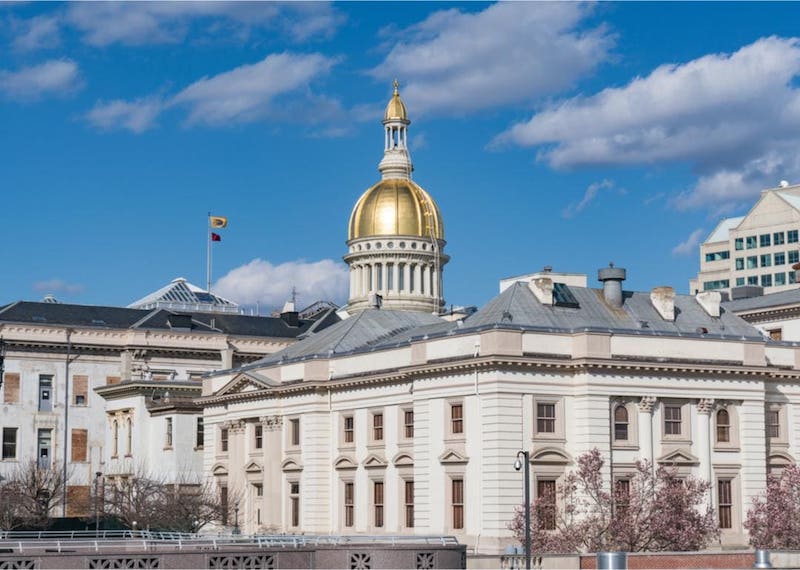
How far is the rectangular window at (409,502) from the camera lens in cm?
8312

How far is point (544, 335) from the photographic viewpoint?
78.0 m

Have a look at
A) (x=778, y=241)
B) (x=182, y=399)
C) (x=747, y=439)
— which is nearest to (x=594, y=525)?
(x=747, y=439)

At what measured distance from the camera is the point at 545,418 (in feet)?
254

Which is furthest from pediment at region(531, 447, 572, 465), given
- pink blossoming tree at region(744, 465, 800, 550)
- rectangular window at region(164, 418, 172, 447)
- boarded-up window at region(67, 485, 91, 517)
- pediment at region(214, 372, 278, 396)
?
boarded-up window at region(67, 485, 91, 517)

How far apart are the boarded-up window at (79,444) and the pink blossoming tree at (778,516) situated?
56.4 meters

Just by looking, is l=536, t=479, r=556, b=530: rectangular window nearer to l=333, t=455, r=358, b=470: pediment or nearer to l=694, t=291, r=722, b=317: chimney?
l=333, t=455, r=358, b=470: pediment

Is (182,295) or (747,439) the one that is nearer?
(747,439)

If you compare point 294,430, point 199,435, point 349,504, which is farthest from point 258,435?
point 199,435

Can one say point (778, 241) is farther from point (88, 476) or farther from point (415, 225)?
point (88, 476)

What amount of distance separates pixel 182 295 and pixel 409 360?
73.8 metres

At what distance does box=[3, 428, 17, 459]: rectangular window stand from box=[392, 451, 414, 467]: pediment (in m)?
44.9

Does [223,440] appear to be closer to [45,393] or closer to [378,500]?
[378,500]

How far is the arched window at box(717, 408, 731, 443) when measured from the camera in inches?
3243

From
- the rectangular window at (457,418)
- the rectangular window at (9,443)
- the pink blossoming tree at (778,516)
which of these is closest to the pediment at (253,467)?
the rectangular window at (457,418)
